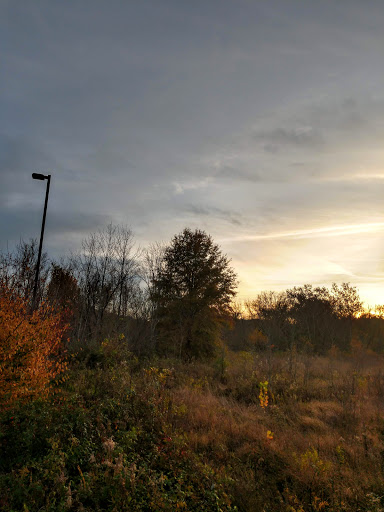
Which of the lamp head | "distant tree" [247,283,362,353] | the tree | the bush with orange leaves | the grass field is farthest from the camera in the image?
"distant tree" [247,283,362,353]

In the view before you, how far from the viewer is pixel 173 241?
2403 cm

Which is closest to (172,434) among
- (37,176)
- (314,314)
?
(37,176)

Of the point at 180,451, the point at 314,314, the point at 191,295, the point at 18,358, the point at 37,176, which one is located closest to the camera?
the point at 180,451

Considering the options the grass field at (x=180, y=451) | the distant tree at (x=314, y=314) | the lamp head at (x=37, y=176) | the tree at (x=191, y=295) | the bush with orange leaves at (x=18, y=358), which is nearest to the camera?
the grass field at (x=180, y=451)

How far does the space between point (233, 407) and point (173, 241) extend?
47.3 feet

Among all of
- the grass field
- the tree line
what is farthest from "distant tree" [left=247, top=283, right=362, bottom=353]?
the grass field

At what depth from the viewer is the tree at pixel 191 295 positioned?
2128 centimetres

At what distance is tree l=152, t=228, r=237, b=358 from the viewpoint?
2128 cm

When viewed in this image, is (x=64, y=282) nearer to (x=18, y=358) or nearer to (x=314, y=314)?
(x=18, y=358)

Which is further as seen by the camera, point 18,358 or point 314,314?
point 314,314

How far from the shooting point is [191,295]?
22.4m

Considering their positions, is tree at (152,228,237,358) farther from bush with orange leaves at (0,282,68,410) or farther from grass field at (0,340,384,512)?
bush with orange leaves at (0,282,68,410)

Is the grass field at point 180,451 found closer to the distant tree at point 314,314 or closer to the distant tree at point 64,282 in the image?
the distant tree at point 64,282

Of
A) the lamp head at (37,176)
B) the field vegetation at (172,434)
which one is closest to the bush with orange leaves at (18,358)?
the field vegetation at (172,434)
